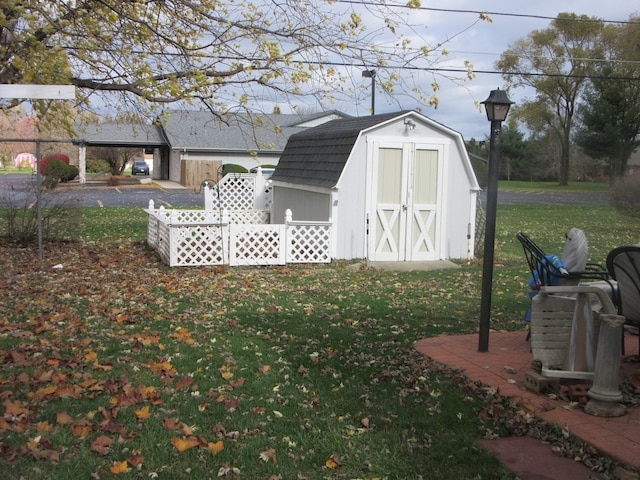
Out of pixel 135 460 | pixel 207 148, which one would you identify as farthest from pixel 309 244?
pixel 207 148

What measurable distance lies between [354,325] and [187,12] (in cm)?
494

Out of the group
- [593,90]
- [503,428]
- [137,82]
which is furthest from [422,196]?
[593,90]

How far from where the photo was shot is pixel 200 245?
12.1 metres

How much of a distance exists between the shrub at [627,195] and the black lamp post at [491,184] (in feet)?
46.5

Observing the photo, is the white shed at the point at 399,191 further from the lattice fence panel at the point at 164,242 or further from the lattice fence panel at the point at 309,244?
the lattice fence panel at the point at 164,242

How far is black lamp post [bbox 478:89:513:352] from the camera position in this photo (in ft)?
19.1

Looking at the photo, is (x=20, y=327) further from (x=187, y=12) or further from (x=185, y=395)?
(x=187, y=12)

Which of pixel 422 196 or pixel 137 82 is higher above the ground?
pixel 137 82

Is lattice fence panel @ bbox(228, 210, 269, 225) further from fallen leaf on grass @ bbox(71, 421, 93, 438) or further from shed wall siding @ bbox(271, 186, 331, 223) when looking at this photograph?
fallen leaf on grass @ bbox(71, 421, 93, 438)

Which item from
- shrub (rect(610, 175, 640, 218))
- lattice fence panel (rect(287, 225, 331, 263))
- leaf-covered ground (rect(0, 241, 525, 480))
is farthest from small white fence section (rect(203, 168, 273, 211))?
shrub (rect(610, 175, 640, 218))

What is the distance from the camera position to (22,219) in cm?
1327

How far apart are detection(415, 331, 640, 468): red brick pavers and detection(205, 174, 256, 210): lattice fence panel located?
1165cm

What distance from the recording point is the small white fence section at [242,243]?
1193 cm

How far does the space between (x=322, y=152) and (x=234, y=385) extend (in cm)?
929
